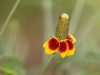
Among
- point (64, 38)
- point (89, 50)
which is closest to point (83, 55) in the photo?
point (89, 50)

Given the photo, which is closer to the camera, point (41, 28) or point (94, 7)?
point (94, 7)

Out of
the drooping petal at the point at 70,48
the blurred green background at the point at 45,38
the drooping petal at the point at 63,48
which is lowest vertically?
the blurred green background at the point at 45,38

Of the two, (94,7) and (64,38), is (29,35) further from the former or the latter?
(64,38)

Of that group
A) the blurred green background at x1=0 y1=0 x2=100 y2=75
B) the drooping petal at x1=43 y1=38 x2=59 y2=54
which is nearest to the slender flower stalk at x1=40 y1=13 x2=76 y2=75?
the drooping petal at x1=43 y1=38 x2=59 y2=54

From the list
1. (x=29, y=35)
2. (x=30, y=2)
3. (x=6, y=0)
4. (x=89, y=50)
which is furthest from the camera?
(x=29, y=35)

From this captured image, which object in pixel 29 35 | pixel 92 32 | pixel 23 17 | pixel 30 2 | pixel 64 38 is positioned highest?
pixel 64 38

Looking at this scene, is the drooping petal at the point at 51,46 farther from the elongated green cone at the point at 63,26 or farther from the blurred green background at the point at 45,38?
the blurred green background at the point at 45,38

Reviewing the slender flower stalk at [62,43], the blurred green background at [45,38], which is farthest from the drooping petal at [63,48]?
the blurred green background at [45,38]

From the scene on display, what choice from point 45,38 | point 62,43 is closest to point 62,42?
point 62,43

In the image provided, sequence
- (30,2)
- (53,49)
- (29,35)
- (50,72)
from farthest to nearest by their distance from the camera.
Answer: (29,35)
(30,2)
(50,72)
(53,49)
